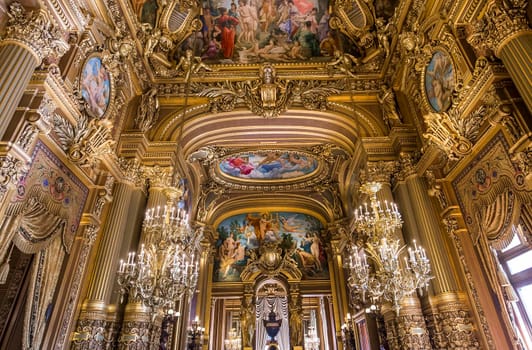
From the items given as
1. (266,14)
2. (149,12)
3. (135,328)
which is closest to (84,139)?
(135,328)

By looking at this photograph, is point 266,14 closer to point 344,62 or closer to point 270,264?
point 344,62

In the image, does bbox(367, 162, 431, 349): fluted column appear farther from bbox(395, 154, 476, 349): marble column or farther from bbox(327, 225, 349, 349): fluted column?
bbox(327, 225, 349, 349): fluted column

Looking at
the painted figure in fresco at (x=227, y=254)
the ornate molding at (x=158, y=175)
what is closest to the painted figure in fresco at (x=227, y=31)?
the ornate molding at (x=158, y=175)

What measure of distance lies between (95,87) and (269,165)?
8124mm

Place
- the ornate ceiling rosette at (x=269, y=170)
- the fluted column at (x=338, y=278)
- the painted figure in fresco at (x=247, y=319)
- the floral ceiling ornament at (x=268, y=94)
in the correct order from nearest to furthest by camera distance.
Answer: the floral ceiling ornament at (x=268, y=94), the ornate ceiling rosette at (x=269, y=170), the fluted column at (x=338, y=278), the painted figure in fresco at (x=247, y=319)

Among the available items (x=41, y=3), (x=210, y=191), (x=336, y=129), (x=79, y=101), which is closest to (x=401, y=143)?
(x=336, y=129)

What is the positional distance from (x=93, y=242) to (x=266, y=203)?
10.1 m

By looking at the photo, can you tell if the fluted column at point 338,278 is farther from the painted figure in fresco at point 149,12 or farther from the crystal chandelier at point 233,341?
the painted figure in fresco at point 149,12

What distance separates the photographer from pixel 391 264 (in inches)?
211

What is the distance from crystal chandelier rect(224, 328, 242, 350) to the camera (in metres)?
14.8

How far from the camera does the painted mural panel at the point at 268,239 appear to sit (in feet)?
50.9

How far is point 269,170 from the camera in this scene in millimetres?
14102

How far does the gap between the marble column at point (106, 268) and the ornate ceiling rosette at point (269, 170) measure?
5439 millimetres

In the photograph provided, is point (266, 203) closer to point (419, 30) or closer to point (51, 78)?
point (419, 30)
